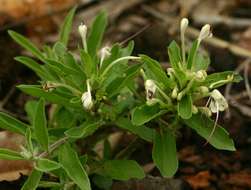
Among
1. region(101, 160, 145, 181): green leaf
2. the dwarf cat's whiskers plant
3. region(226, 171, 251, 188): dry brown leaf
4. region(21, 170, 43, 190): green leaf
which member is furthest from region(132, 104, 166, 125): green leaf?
region(226, 171, 251, 188): dry brown leaf

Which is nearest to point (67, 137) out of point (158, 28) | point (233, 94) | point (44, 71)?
point (44, 71)

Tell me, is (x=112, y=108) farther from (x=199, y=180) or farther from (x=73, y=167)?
(x=199, y=180)

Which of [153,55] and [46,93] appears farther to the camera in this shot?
[153,55]

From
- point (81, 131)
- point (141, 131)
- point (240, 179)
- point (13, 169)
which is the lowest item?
point (240, 179)

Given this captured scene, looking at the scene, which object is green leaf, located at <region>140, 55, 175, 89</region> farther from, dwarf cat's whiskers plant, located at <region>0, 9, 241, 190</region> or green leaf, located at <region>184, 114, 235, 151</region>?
green leaf, located at <region>184, 114, 235, 151</region>

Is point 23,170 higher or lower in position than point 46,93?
lower

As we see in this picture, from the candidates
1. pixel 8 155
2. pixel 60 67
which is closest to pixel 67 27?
pixel 60 67

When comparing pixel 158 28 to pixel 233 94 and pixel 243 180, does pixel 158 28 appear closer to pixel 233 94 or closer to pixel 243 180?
pixel 233 94
